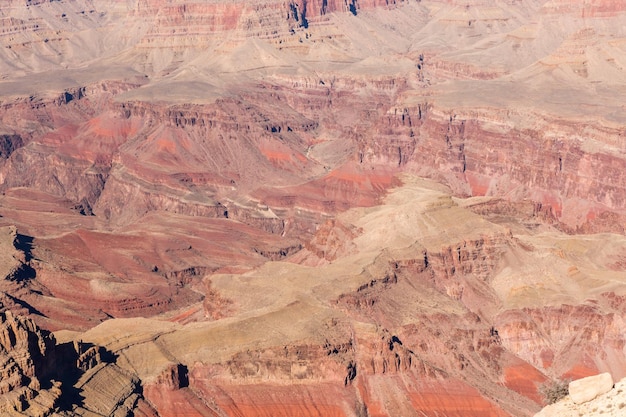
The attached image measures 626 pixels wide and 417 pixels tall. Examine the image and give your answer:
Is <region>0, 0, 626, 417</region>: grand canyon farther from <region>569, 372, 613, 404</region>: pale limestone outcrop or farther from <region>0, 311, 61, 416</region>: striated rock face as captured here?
<region>569, 372, 613, 404</region>: pale limestone outcrop

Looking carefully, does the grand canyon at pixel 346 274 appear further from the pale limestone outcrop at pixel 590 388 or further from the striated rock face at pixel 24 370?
the pale limestone outcrop at pixel 590 388

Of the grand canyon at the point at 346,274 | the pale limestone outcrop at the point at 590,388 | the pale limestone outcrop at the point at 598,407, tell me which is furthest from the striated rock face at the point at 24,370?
the pale limestone outcrop at the point at 590,388

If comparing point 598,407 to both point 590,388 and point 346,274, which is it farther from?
point 346,274

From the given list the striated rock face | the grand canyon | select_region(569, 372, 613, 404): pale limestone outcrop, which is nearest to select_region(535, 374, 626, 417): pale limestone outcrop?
select_region(569, 372, 613, 404): pale limestone outcrop

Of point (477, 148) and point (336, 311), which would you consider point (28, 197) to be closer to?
point (477, 148)

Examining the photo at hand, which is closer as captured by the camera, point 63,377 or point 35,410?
point 35,410

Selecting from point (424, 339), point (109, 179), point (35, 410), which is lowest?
point (109, 179)

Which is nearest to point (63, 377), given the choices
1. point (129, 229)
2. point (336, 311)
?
point (336, 311)

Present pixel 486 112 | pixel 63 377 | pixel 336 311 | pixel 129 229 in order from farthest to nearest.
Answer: pixel 486 112, pixel 129 229, pixel 336 311, pixel 63 377
